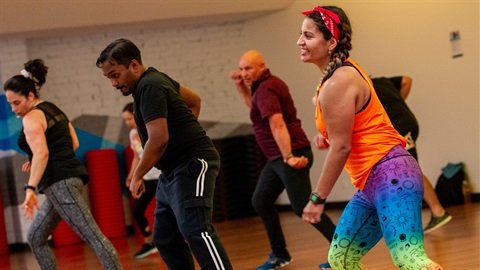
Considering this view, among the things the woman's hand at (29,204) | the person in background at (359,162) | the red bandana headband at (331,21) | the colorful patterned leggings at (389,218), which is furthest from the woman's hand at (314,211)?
the woman's hand at (29,204)

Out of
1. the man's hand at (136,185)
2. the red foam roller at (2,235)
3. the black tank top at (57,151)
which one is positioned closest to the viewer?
the man's hand at (136,185)

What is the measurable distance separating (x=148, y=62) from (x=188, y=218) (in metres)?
7.22

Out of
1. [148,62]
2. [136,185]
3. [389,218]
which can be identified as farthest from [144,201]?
[389,218]

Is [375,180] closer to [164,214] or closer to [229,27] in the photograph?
[164,214]

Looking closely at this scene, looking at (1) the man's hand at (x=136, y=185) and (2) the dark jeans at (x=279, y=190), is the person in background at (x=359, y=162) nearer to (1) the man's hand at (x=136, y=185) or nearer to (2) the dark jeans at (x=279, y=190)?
(1) the man's hand at (x=136, y=185)

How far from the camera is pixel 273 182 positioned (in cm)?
601

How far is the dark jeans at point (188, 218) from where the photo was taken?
3740mm

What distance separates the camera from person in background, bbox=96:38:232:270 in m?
3.77

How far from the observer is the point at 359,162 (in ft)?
10.9

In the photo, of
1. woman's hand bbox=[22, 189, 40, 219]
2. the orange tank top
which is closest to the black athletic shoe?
woman's hand bbox=[22, 189, 40, 219]

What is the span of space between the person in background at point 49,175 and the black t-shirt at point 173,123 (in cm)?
138

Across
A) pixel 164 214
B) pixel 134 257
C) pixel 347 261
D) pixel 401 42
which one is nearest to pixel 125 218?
pixel 134 257

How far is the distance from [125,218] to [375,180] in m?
7.83

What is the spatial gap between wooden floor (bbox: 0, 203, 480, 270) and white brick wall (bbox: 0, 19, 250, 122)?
167 cm
